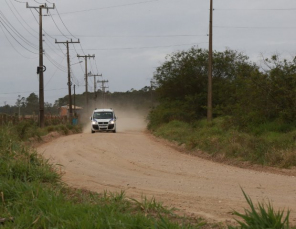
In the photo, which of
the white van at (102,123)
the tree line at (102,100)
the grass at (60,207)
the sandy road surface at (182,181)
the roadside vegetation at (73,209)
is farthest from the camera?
the tree line at (102,100)

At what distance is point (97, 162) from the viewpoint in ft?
52.0

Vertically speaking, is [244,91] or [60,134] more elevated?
[244,91]

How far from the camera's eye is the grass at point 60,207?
660 centimetres

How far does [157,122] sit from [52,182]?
3296 cm

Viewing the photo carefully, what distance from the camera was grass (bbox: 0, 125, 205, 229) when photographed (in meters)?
6.60

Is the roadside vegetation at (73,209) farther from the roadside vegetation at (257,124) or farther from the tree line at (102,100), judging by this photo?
the tree line at (102,100)

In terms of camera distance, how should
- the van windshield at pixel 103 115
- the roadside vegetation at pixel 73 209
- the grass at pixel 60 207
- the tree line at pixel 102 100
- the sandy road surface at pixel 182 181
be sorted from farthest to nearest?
the tree line at pixel 102 100 < the van windshield at pixel 103 115 < the sandy road surface at pixel 182 181 < the grass at pixel 60 207 < the roadside vegetation at pixel 73 209

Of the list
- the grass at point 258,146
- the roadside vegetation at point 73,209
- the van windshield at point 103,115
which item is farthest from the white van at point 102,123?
the roadside vegetation at point 73,209

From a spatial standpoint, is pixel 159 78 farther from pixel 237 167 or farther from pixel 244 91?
pixel 237 167

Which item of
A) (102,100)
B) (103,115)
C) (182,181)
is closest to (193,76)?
(103,115)

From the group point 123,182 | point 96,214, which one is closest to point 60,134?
point 123,182

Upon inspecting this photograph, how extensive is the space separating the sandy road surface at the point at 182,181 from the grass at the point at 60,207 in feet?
2.01

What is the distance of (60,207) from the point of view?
754cm

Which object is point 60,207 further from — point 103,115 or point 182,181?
point 103,115
